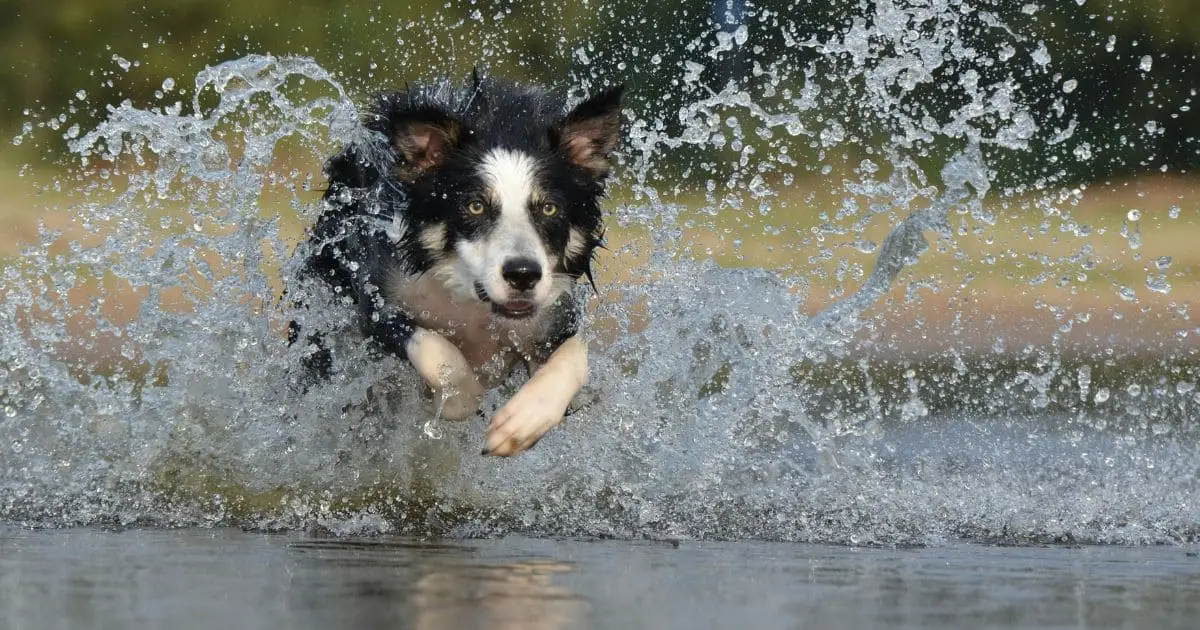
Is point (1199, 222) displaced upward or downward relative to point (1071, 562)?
upward

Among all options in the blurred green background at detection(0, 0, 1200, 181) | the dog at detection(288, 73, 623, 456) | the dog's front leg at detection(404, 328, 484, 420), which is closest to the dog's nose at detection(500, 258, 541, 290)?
the dog at detection(288, 73, 623, 456)

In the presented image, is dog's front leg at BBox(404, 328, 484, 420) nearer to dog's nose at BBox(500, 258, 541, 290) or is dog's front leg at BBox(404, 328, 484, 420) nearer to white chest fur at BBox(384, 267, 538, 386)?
white chest fur at BBox(384, 267, 538, 386)

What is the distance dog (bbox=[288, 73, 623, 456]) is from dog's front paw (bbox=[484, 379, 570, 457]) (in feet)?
0.50

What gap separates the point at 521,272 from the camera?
5.00 meters

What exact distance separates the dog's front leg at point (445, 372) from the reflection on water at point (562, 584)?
2.67 ft

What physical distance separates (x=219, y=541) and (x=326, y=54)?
12.6 meters

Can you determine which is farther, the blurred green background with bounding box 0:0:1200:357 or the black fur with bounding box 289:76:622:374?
the blurred green background with bounding box 0:0:1200:357

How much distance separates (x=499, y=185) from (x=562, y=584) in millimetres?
1975

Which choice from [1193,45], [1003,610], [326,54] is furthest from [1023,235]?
[1003,610]

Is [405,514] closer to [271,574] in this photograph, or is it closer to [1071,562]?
[271,574]

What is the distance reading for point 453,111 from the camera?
5695 millimetres

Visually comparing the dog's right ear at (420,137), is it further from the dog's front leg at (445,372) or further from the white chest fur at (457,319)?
the dog's front leg at (445,372)

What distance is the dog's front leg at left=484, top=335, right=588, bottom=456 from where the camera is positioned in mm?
4652

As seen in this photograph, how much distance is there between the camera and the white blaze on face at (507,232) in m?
5.08
